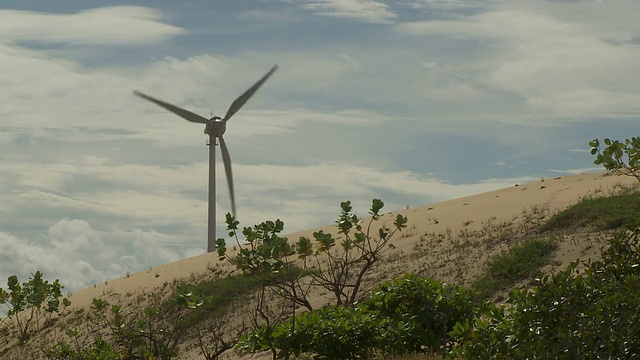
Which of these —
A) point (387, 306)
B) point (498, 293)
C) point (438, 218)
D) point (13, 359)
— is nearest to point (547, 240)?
point (498, 293)

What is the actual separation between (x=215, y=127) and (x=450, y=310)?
114ft

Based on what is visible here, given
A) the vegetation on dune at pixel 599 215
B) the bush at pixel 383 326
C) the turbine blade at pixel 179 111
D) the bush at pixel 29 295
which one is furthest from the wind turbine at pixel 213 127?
the bush at pixel 383 326

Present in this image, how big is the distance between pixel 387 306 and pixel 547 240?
986 centimetres

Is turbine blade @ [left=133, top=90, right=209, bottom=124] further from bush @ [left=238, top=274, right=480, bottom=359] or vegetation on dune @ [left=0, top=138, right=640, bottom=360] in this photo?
bush @ [left=238, top=274, right=480, bottom=359]

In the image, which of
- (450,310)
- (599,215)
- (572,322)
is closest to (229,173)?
(599,215)

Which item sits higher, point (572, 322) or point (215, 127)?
point (215, 127)

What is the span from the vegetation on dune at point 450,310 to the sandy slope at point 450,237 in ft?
3.72

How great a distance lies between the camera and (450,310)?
1739 cm

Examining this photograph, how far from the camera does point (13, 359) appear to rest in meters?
33.6

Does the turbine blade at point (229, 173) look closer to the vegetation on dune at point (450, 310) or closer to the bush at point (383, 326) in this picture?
the vegetation on dune at point (450, 310)

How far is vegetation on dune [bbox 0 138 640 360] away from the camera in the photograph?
1060 cm

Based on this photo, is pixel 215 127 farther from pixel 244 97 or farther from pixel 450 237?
pixel 450 237

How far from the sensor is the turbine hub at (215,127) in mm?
50531

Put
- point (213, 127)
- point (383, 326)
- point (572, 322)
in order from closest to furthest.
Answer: point (572, 322)
point (383, 326)
point (213, 127)
